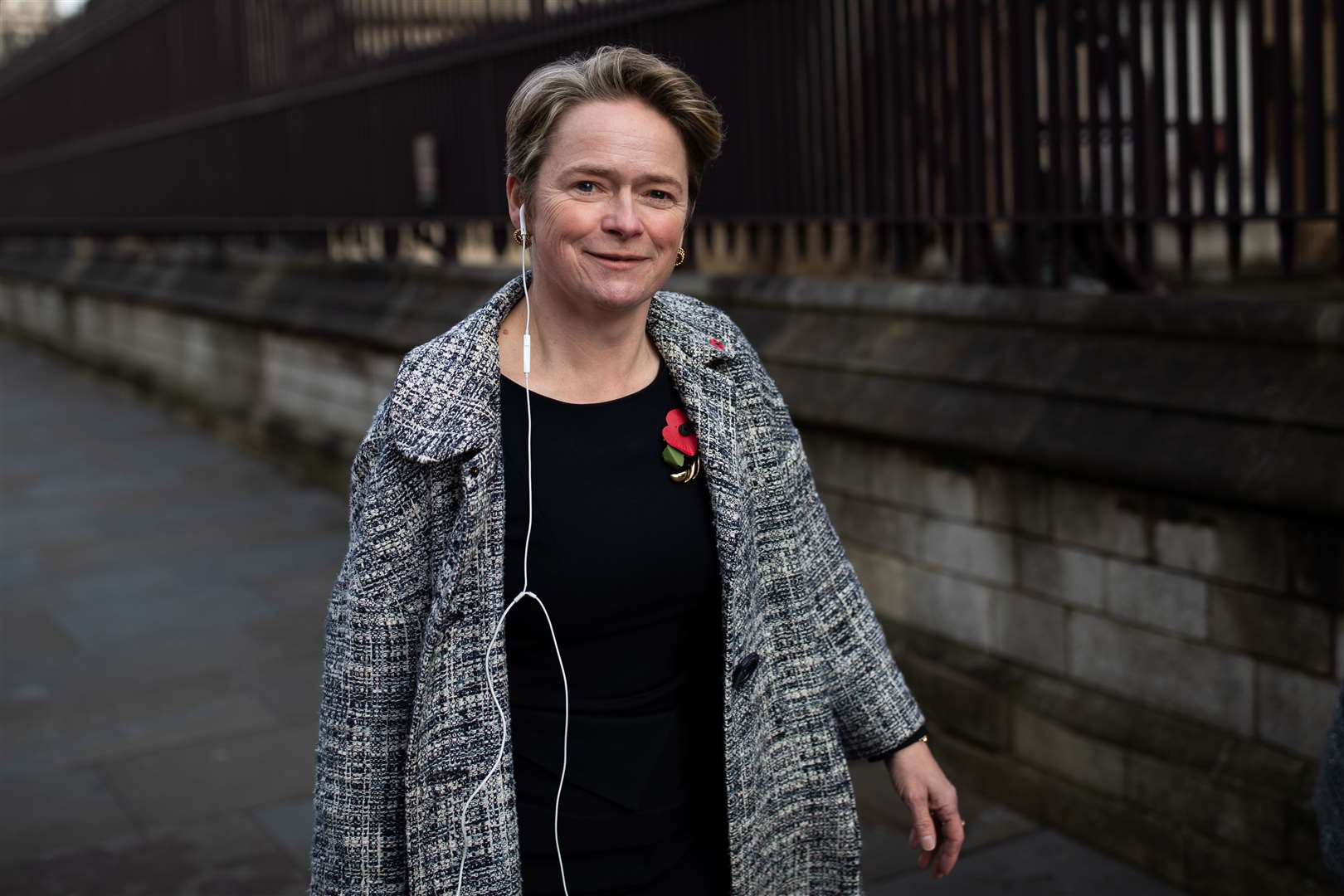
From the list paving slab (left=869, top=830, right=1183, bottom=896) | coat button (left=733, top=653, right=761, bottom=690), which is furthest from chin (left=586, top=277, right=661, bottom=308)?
paving slab (left=869, top=830, right=1183, bottom=896)

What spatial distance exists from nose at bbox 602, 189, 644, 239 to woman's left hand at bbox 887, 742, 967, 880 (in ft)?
2.87

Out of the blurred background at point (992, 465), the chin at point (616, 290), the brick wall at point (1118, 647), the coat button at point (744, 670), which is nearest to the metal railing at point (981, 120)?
the blurred background at point (992, 465)

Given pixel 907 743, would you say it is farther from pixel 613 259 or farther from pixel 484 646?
pixel 613 259

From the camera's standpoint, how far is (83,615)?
729 cm

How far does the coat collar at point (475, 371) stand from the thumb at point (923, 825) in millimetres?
674

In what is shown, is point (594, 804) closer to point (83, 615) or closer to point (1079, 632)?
point (1079, 632)

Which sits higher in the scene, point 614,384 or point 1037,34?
point 1037,34

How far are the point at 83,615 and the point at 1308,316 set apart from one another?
17.6ft

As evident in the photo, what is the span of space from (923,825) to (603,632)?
22.3 inches

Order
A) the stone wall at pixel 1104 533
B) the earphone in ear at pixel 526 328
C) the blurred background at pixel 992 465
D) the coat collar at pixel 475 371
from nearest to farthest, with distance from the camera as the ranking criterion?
1. the coat collar at pixel 475 371
2. the earphone in ear at pixel 526 328
3. the stone wall at pixel 1104 533
4. the blurred background at pixel 992 465

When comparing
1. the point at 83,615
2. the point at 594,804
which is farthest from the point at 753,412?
the point at 83,615

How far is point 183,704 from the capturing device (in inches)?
235

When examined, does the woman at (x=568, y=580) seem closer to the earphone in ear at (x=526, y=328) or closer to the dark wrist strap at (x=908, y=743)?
the earphone in ear at (x=526, y=328)

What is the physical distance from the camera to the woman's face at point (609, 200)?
7.38ft
